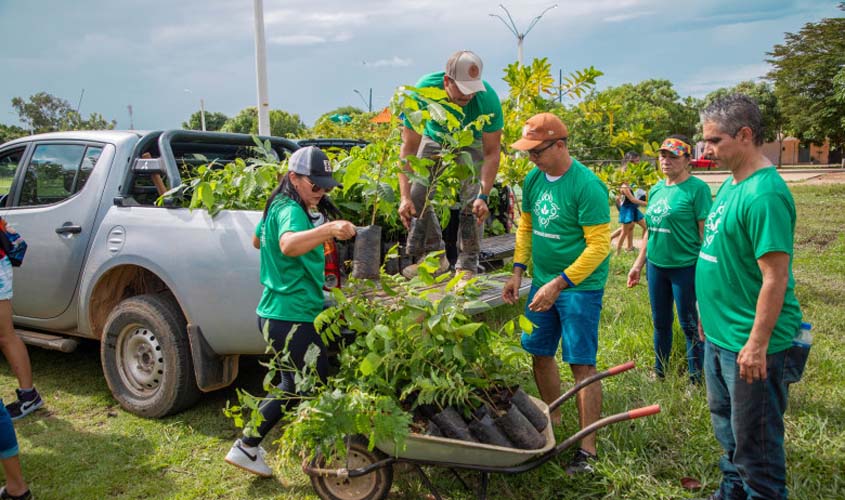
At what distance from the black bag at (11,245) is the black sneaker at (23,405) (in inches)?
38.1

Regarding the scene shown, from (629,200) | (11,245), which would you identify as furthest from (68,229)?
(629,200)

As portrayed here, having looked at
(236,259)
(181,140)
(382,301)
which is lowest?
(382,301)

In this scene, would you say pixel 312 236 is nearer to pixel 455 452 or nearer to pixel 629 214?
pixel 455 452

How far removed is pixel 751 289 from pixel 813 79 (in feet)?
104

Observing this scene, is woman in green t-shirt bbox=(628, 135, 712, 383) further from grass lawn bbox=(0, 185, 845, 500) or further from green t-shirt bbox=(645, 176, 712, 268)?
grass lawn bbox=(0, 185, 845, 500)

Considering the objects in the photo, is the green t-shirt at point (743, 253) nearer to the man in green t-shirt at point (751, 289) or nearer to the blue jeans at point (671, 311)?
the man in green t-shirt at point (751, 289)

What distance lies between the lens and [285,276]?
319cm

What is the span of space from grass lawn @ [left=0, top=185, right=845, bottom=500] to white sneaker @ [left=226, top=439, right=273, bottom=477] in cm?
13

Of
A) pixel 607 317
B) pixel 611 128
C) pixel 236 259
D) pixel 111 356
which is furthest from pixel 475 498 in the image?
pixel 611 128

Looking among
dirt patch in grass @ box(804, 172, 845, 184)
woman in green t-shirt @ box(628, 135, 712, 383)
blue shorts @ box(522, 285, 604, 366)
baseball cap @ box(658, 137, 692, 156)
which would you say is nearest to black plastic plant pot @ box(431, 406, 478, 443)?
blue shorts @ box(522, 285, 604, 366)

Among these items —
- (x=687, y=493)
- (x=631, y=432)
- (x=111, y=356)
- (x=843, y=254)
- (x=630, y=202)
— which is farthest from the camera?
(x=843, y=254)

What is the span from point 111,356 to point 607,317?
4.32 meters

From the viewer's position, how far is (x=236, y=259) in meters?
3.67

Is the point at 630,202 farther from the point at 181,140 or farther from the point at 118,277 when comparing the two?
the point at 118,277
